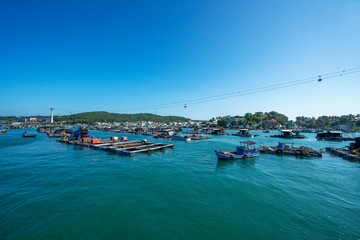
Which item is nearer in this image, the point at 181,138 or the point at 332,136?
the point at 181,138

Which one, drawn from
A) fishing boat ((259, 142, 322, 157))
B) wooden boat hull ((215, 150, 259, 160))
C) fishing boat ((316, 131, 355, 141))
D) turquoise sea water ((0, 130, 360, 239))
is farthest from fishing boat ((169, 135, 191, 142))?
fishing boat ((316, 131, 355, 141))

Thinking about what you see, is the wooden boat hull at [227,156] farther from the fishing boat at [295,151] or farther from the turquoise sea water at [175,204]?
the fishing boat at [295,151]

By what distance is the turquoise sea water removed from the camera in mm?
7809

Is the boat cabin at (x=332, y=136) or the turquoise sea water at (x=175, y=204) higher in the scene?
the boat cabin at (x=332, y=136)

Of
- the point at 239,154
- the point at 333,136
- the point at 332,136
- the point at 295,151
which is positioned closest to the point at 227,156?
the point at 239,154

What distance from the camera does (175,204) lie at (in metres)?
10.3

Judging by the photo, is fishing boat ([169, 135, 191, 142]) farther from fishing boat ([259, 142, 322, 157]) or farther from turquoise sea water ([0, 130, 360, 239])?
turquoise sea water ([0, 130, 360, 239])

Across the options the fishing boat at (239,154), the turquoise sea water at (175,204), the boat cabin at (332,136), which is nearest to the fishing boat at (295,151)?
the fishing boat at (239,154)

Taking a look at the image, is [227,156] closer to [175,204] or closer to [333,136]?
[175,204]

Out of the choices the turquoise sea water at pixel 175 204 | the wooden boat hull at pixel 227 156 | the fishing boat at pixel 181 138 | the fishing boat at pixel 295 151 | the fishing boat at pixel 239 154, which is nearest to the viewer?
the turquoise sea water at pixel 175 204

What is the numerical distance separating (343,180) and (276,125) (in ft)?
483

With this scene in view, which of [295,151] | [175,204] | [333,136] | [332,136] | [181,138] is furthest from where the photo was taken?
[332,136]

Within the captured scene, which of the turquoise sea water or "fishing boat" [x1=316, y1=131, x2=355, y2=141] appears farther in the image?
"fishing boat" [x1=316, y1=131, x2=355, y2=141]

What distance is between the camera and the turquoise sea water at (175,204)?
7.81m
